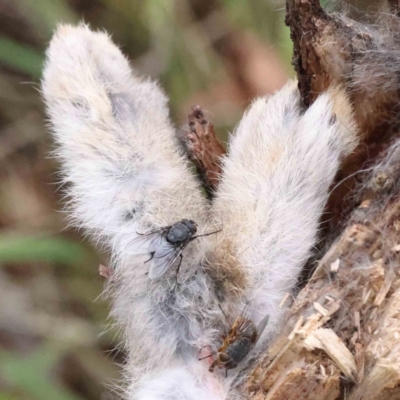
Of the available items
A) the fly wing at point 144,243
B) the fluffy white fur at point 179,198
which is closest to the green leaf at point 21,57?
the fluffy white fur at point 179,198

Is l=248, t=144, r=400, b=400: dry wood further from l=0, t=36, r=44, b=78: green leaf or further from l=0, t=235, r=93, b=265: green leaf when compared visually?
l=0, t=36, r=44, b=78: green leaf

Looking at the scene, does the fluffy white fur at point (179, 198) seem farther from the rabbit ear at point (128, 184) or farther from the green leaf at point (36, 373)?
A: the green leaf at point (36, 373)

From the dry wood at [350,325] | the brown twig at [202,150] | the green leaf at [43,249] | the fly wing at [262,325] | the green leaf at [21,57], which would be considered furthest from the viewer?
the green leaf at [21,57]

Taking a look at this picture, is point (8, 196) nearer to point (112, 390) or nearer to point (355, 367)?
point (112, 390)

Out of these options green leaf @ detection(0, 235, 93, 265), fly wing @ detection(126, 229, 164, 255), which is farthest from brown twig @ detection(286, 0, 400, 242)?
green leaf @ detection(0, 235, 93, 265)

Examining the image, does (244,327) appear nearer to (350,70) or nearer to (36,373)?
(350,70)
